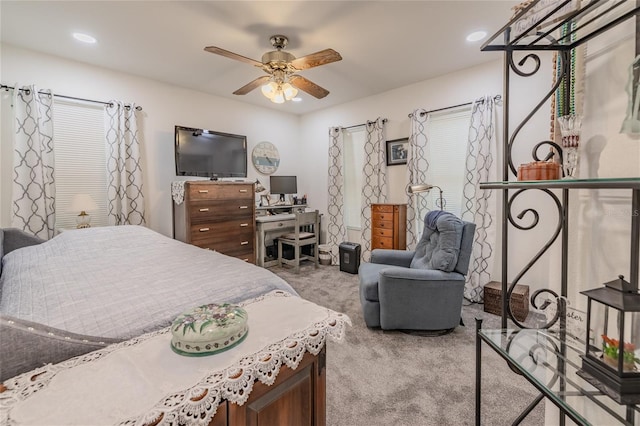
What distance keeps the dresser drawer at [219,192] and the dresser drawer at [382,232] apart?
179 cm

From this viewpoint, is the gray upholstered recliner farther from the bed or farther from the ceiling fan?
the ceiling fan

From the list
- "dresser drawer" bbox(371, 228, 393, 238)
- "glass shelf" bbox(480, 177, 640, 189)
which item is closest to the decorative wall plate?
"dresser drawer" bbox(371, 228, 393, 238)

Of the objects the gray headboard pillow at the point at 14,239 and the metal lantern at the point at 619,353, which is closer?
the metal lantern at the point at 619,353

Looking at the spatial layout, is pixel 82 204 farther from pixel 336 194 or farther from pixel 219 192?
pixel 336 194

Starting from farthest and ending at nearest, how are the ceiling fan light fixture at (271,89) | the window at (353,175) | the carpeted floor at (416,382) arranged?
the window at (353,175) < the ceiling fan light fixture at (271,89) < the carpeted floor at (416,382)

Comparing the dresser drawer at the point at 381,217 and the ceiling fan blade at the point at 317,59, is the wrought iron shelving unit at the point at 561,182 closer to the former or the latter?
the ceiling fan blade at the point at 317,59

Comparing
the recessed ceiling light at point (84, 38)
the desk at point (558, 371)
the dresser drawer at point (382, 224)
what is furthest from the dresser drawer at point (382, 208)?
the recessed ceiling light at point (84, 38)

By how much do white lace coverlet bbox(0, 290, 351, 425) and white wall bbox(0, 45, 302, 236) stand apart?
3.09m

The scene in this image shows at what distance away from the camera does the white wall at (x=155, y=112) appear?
2.66 metres

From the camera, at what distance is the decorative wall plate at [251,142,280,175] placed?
4.61 m

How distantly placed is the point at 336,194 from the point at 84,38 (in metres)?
3.46

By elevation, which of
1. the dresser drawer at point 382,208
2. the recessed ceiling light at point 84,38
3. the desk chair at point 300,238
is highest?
the recessed ceiling light at point 84,38

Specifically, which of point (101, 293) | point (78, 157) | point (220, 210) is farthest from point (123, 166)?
point (101, 293)

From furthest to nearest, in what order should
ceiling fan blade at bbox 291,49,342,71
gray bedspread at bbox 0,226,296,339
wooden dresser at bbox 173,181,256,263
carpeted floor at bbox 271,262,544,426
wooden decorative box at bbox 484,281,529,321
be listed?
wooden dresser at bbox 173,181,256,263 < wooden decorative box at bbox 484,281,529,321 < ceiling fan blade at bbox 291,49,342,71 < carpeted floor at bbox 271,262,544,426 < gray bedspread at bbox 0,226,296,339
